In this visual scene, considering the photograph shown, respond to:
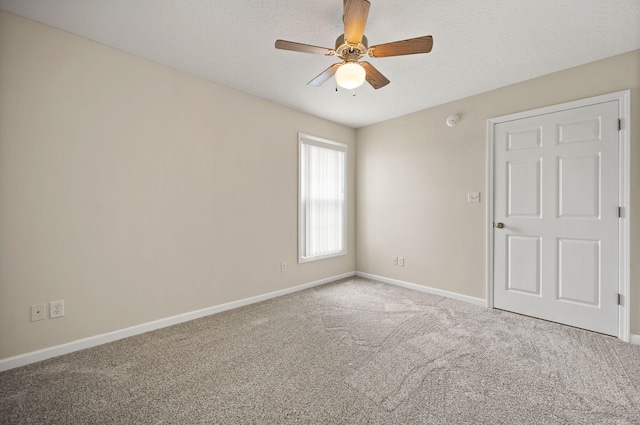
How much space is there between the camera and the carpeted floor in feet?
5.02

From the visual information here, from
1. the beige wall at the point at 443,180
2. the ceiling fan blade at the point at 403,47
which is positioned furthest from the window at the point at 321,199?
the ceiling fan blade at the point at 403,47

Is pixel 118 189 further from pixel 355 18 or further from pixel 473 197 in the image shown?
pixel 473 197

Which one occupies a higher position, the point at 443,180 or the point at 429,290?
the point at 443,180

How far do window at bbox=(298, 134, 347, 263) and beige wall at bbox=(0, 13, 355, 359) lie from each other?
512 mm

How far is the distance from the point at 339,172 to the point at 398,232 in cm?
132

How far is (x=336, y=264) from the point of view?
4344 mm

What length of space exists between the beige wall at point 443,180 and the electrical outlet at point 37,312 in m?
3.75

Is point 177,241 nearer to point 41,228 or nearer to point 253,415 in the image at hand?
point 41,228

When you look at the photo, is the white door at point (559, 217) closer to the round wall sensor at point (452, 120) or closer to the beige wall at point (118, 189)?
the round wall sensor at point (452, 120)

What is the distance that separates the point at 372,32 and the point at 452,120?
1.81m

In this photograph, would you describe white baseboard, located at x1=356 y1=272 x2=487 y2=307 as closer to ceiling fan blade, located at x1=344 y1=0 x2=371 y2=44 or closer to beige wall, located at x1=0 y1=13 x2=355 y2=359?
beige wall, located at x1=0 y1=13 x2=355 y2=359

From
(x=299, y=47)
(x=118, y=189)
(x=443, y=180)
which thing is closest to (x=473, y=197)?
(x=443, y=180)

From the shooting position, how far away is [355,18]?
1.63 metres

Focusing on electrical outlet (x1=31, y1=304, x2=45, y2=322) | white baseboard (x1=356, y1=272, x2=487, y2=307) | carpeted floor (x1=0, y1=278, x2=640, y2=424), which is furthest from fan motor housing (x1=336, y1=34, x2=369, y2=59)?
white baseboard (x1=356, y1=272, x2=487, y2=307)
